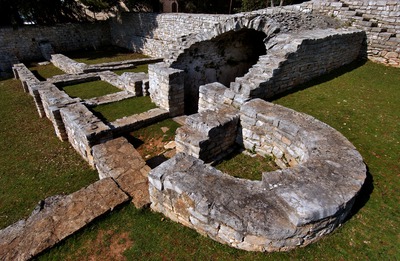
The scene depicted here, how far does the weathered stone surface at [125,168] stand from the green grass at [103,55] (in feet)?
45.6

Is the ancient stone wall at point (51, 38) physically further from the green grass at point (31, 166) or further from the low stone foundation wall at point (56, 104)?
the green grass at point (31, 166)

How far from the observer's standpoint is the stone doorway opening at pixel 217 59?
389 inches

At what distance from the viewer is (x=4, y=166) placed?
272 inches

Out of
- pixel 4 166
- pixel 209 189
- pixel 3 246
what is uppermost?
pixel 209 189

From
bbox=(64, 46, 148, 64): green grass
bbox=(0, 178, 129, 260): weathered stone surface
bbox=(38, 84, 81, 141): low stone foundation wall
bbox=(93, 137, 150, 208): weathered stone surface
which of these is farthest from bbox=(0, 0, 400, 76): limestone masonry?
bbox=(0, 178, 129, 260): weathered stone surface

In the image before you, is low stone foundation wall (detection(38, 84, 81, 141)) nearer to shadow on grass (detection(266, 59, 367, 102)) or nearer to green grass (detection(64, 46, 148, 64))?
shadow on grass (detection(266, 59, 367, 102))

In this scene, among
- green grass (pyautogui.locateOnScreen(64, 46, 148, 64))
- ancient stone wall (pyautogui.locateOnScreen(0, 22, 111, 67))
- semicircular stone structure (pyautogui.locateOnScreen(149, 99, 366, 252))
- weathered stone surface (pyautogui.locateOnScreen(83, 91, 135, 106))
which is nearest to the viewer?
semicircular stone structure (pyautogui.locateOnScreen(149, 99, 366, 252))

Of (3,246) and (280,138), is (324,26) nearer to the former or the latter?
(280,138)

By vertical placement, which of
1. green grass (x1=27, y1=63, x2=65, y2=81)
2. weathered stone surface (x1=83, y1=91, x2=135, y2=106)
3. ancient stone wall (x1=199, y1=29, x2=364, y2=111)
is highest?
ancient stone wall (x1=199, y1=29, x2=364, y2=111)

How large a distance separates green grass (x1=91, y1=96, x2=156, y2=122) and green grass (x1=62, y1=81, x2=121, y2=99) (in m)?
1.62

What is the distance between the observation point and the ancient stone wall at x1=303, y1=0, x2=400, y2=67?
10.2 metres

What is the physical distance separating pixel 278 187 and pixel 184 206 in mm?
1484

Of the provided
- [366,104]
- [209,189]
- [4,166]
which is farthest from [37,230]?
[366,104]

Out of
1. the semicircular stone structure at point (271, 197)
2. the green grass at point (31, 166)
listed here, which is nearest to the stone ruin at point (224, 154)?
the semicircular stone structure at point (271, 197)
